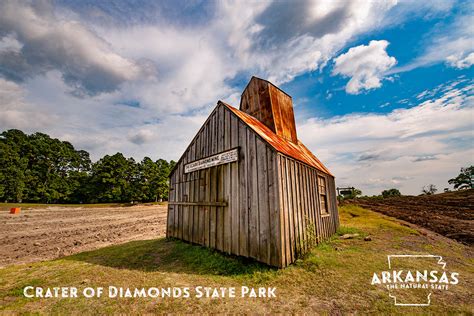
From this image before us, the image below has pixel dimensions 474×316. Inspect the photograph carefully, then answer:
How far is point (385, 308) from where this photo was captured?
141 inches

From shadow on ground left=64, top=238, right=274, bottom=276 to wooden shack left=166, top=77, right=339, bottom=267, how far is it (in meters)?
0.33

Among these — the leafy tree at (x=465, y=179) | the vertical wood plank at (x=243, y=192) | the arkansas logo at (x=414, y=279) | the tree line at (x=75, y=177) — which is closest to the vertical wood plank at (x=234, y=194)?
the vertical wood plank at (x=243, y=192)

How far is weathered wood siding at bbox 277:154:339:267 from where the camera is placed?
222 inches

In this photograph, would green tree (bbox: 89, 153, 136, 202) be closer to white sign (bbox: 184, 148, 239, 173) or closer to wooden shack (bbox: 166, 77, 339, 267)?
wooden shack (bbox: 166, 77, 339, 267)

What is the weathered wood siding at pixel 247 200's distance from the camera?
5.61m

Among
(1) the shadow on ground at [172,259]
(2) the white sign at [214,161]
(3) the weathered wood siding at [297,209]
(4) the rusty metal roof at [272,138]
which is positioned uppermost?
(4) the rusty metal roof at [272,138]

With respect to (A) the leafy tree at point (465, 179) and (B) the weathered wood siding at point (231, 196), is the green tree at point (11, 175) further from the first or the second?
(A) the leafy tree at point (465, 179)

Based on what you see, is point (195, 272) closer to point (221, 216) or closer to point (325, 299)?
point (221, 216)

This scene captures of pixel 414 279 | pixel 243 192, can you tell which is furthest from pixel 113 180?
pixel 414 279

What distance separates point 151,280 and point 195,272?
119 cm

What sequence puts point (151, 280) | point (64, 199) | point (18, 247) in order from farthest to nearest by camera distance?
point (64, 199) → point (18, 247) → point (151, 280)

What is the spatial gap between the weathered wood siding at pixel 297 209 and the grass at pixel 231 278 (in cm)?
45

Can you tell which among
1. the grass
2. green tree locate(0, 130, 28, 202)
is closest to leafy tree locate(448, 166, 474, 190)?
the grass

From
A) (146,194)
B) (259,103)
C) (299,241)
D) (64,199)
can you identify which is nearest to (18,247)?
(299,241)
